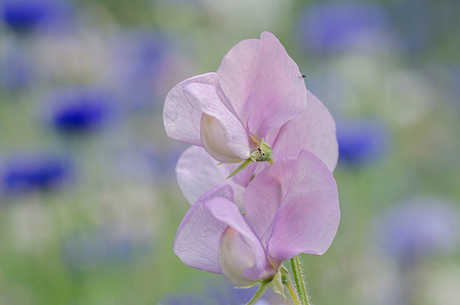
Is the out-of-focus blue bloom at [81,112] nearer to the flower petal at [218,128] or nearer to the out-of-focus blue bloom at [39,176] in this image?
the out-of-focus blue bloom at [39,176]

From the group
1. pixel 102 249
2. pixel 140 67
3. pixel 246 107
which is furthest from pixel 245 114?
pixel 140 67

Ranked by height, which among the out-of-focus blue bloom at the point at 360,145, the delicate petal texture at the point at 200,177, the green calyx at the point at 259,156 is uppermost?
the green calyx at the point at 259,156

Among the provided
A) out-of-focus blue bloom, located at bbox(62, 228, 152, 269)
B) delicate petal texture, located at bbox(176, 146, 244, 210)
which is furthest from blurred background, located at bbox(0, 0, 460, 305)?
delicate petal texture, located at bbox(176, 146, 244, 210)

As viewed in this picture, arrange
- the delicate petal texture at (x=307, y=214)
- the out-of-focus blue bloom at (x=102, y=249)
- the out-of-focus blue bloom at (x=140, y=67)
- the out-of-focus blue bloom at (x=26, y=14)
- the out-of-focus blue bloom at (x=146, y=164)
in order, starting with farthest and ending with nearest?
the out-of-focus blue bloom at (x=140, y=67)
the out-of-focus blue bloom at (x=146, y=164)
the out-of-focus blue bloom at (x=26, y=14)
the out-of-focus blue bloom at (x=102, y=249)
the delicate petal texture at (x=307, y=214)

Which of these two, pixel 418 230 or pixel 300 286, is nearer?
pixel 300 286

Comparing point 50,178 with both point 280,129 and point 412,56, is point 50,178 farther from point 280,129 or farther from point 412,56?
point 412,56

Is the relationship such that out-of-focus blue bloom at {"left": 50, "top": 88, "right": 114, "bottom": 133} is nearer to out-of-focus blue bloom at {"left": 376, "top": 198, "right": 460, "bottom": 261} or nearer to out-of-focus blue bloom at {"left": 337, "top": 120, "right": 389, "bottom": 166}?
out-of-focus blue bloom at {"left": 337, "top": 120, "right": 389, "bottom": 166}

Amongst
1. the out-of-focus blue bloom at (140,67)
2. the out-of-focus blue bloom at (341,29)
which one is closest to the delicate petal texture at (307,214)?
the out-of-focus blue bloom at (140,67)

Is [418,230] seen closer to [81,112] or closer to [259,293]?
[81,112]
